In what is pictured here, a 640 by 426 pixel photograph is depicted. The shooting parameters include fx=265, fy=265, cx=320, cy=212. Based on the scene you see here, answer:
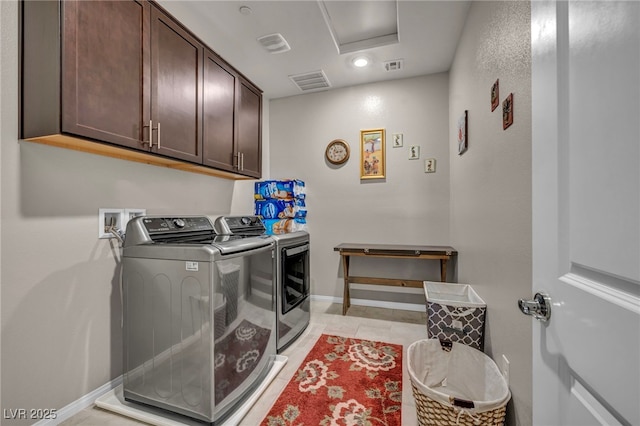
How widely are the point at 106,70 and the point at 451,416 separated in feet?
7.54

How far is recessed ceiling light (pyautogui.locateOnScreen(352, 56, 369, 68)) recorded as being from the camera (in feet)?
8.90

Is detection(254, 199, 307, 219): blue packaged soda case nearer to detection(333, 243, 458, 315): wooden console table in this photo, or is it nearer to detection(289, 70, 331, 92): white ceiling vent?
detection(333, 243, 458, 315): wooden console table

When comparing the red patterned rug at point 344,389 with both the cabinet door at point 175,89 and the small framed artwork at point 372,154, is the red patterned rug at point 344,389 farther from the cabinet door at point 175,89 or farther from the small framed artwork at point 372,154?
the small framed artwork at point 372,154

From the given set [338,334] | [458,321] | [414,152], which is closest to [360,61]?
[414,152]

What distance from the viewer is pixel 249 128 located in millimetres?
2639

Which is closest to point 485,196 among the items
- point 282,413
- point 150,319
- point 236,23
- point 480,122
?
point 480,122

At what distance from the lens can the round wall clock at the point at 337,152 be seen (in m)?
3.35

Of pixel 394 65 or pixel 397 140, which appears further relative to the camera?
pixel 397 140

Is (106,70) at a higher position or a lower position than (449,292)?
higher

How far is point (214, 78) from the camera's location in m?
2.13

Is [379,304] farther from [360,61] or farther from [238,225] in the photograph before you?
[360,61]

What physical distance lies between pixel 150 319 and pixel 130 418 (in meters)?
0.55

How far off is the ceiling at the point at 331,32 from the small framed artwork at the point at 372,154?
0.66m

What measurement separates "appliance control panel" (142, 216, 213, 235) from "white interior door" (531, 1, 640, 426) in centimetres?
184
